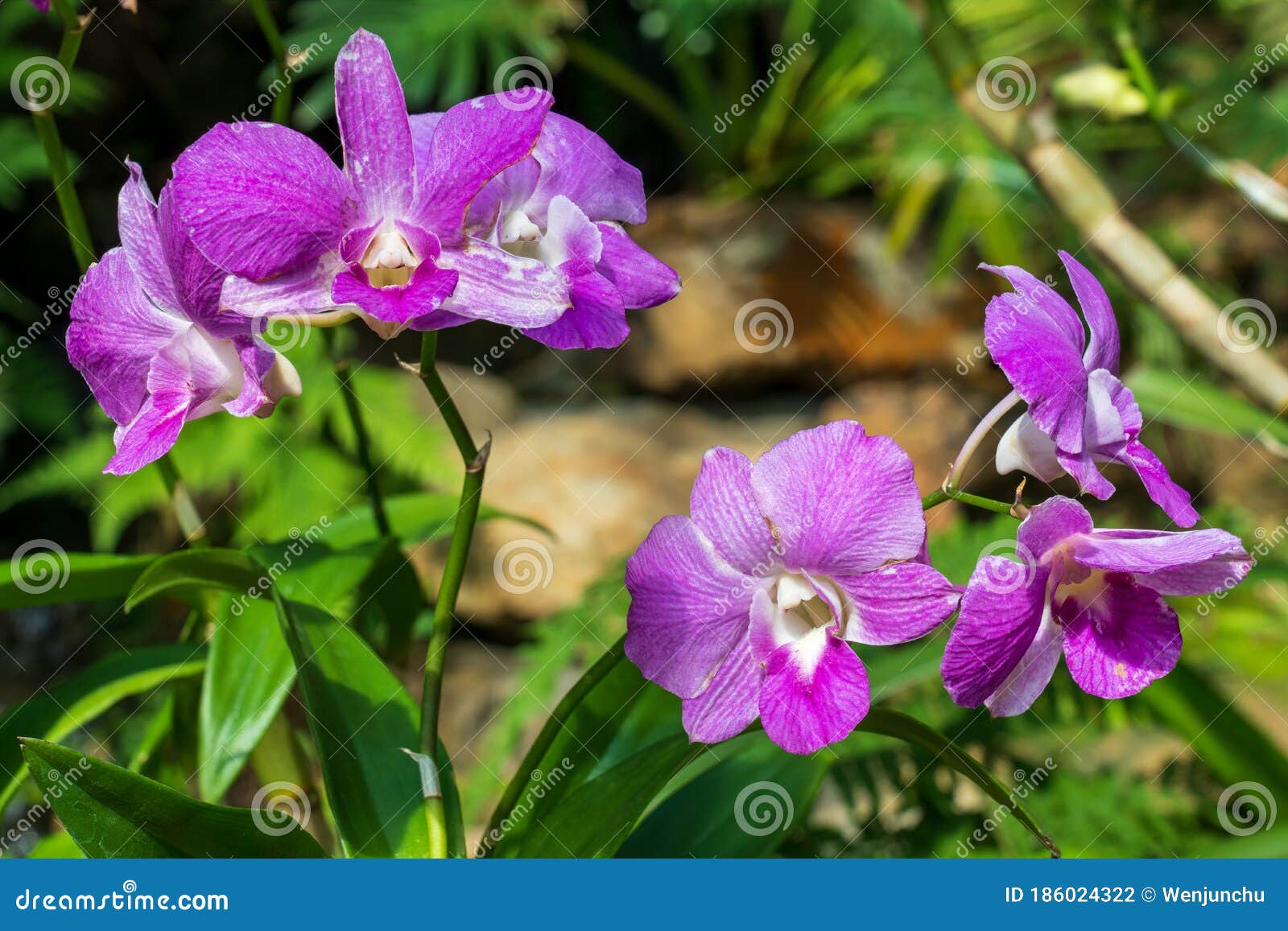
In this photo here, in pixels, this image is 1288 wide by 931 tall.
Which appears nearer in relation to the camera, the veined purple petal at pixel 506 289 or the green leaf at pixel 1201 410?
the veined purple petal at pixel 506 289

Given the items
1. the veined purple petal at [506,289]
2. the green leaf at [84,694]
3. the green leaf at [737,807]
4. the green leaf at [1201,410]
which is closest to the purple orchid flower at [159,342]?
the veined purple petal at [506,289]

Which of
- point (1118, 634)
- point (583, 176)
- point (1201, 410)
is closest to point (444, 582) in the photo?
point (583, 176)

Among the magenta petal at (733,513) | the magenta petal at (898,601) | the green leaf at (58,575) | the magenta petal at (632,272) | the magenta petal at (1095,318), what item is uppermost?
the magenta petal at (1095,318)

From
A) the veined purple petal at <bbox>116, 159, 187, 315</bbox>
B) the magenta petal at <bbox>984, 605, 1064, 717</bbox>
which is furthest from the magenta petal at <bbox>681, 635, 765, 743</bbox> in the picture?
the veined purple petal at <bbox>116, 159, 187, 315</bbox>

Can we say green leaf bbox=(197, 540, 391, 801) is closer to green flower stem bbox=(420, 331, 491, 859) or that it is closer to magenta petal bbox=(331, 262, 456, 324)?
green flower stem bbox=(420, 331, 491, 859)

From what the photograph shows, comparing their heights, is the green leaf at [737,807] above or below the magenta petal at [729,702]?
below

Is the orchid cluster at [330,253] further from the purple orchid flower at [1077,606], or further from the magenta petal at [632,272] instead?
the purple orchid flower at [1077,606]
